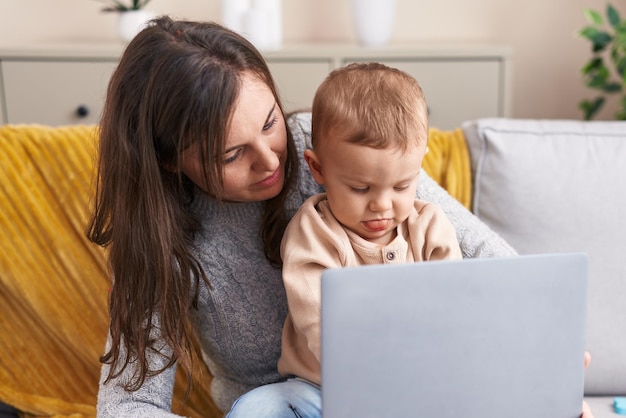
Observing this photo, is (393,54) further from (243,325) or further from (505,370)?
(505,370)

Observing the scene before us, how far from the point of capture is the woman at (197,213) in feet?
3.43

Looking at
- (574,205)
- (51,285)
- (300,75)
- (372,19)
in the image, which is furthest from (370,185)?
(372,19)

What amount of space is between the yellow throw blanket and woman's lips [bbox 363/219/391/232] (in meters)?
0.62

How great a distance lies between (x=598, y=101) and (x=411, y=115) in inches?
71.0

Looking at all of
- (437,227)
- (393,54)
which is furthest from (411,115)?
(393,54)

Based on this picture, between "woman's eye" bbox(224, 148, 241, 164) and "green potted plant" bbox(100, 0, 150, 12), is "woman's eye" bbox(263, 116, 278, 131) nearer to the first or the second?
"woman's eye" bbox(224, 148, 241, 164)

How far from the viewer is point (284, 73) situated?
240cm

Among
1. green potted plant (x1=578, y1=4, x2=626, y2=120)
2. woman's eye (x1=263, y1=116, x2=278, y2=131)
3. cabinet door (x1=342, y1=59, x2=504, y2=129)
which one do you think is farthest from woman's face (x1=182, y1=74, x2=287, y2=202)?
green potted plant (x1=578, y1=4, x2=626, y2=120)

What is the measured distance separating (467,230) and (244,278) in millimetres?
378

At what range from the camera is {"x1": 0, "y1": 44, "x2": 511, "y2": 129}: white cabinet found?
93.7 inches

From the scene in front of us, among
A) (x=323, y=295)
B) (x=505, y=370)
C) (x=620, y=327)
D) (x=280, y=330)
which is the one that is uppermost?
(x=323, y=295)

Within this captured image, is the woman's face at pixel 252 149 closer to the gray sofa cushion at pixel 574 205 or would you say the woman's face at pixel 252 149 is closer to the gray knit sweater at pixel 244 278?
the gray knit sweater at pixel 244 278

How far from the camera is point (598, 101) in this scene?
2.60 m

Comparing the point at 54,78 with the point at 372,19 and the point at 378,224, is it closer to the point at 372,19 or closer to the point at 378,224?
the point at 372,19
